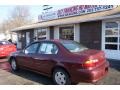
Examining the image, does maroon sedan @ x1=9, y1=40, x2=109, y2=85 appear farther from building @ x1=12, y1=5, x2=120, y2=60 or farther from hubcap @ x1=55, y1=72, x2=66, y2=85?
building @ x1=12, y1=5, x2=120, y2=60

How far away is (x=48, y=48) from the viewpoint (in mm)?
7020

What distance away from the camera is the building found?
1217 centimetres

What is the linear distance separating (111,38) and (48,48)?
6.51m

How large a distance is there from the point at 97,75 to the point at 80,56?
2.45 ft

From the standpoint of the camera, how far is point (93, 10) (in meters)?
14.9

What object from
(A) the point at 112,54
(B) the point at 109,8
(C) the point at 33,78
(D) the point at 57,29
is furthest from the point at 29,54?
(D) the point at 57,29

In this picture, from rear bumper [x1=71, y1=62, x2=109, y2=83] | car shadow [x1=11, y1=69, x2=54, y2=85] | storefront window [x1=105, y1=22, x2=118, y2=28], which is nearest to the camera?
rear bumper [x1=71, y1=62, x2=109, y2=83]

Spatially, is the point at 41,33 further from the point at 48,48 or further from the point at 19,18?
the point at 19,18

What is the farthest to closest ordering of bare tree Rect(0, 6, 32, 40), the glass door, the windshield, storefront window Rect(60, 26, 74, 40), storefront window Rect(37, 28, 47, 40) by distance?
bare tree Rect(0, 6, 32, 40)
storefront window Rect(37, 28, 47, 40)
storefront window Rect(60, 26, 74, 40)
the glass door
the windshield

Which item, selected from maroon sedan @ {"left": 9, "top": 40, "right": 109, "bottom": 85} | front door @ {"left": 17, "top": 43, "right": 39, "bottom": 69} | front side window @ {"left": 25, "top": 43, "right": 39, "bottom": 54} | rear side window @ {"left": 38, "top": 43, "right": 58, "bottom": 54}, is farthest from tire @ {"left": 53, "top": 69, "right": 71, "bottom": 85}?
front side window @ {"left": 25, "top": 43, "right": 39, "bottom": 54}

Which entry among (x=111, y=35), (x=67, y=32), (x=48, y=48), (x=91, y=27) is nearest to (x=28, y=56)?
(x=48, y=48)

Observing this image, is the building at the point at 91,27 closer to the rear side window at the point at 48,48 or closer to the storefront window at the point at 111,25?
the storefront window at the point at 111,25
